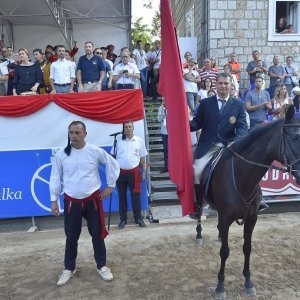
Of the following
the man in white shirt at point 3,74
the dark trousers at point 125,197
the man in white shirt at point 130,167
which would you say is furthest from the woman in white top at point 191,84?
the man in white shirt at point 3,74

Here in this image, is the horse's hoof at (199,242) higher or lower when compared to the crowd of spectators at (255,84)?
lower

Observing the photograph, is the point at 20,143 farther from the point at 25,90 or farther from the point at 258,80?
the point at 258,80

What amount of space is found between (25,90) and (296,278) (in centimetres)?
678

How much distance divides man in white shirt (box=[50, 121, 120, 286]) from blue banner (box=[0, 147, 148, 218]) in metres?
2.48

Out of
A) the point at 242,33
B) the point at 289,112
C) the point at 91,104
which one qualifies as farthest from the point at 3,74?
Answer: the point at 242,33

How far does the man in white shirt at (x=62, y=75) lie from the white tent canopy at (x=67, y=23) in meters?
6.63

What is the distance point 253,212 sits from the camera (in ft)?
14.9

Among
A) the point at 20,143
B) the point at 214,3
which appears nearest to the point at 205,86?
the point at 214,3

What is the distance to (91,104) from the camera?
750 centimetres

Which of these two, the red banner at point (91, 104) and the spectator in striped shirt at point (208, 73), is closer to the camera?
the red banner at point (91, 104)

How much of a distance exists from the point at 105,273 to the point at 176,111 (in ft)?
7.90

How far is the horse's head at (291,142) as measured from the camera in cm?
372

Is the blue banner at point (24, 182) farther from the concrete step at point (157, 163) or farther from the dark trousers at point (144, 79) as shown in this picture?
the dark trousers at point (144, 79)

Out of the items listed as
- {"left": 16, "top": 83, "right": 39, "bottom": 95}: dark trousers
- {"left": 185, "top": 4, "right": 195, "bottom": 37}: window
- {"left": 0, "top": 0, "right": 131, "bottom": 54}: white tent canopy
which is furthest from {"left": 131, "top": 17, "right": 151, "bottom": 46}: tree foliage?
{"left": 16, "top": 83, "right": 39, "bottom": 95}: dark trousers
